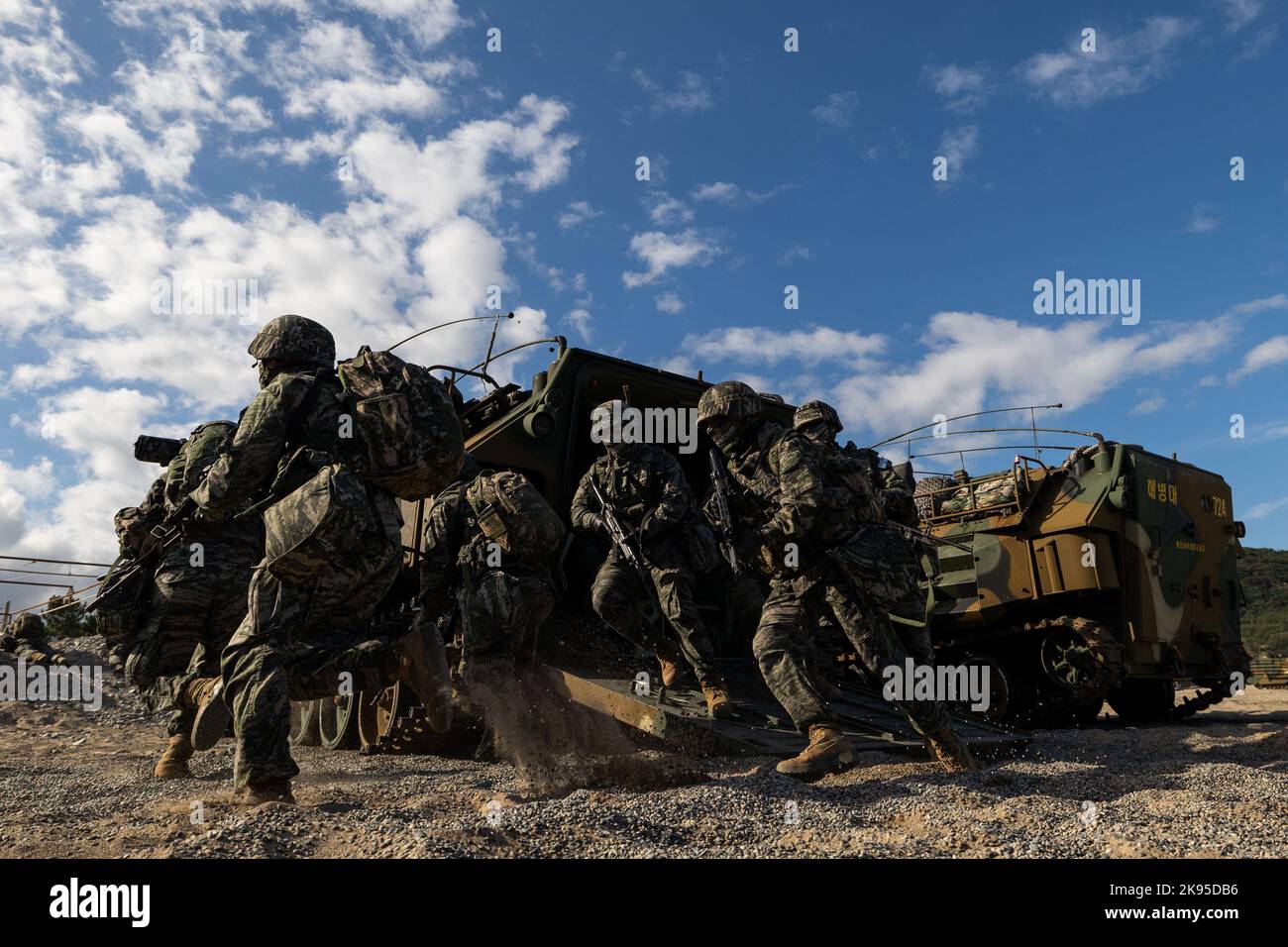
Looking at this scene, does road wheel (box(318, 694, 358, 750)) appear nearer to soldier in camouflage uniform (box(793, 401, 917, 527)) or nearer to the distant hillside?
soldier in camouflage uniform (box(793, 401, 917, 527))

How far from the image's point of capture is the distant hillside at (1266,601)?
2986 centimetres

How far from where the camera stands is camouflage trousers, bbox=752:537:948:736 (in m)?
4.73

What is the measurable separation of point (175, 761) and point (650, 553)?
2.98 m

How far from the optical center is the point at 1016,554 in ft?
33.0

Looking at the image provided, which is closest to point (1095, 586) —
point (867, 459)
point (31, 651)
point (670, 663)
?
point (867, 459)

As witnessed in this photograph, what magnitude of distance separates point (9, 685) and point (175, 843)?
30.4 feet

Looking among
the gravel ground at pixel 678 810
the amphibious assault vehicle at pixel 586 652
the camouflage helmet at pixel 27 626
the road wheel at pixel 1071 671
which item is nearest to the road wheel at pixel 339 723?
the amphibious assault vehicle at pixel 586 652

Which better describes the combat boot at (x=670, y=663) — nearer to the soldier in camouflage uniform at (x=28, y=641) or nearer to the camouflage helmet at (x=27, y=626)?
the soldier in camouflage uniform at (x=28, y=641)

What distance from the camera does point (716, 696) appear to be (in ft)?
17.5

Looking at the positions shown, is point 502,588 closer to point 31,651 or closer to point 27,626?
point 31,651

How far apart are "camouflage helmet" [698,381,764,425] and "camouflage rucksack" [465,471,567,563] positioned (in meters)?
1.14
